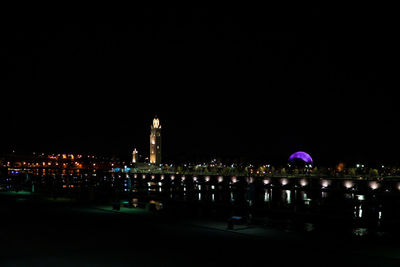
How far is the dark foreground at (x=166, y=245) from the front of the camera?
1076cm

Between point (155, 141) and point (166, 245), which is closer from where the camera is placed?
point (166, 245)

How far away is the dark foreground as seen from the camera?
10.8 meters

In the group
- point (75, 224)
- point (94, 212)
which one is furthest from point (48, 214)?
point (75, 224)

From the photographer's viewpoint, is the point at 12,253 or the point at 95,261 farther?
the point at 12,253

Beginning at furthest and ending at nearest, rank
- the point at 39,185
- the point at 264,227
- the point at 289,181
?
the point at 289,181
the point at 39,185
the point at 264,227

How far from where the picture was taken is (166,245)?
12586mm

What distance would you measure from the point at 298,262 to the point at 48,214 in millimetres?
11809

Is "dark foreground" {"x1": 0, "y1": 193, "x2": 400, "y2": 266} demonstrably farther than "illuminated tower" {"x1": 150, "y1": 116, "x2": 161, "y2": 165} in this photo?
No

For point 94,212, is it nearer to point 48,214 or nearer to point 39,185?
point 48,214

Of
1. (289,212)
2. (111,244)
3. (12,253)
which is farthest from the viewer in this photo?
(289,212)

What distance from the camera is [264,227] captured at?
1569 centimetres

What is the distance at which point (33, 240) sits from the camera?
13.1 m

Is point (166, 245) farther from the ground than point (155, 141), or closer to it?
closer to it

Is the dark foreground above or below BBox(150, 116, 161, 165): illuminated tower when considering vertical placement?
below
